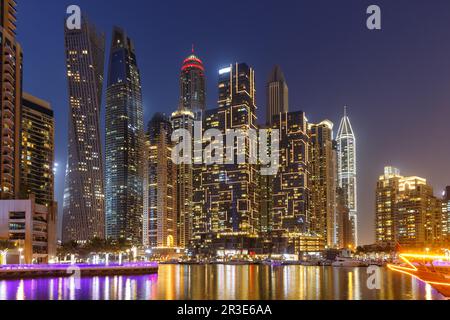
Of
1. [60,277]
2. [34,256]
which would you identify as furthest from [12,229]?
[60,277]

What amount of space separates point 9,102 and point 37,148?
56.8 meters

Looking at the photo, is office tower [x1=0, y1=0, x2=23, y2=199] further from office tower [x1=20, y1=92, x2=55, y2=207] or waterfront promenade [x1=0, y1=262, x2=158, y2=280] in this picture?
office tower [x1=20, y1=92, x2=55, y2=207]

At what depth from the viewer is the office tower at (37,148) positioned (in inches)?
6388

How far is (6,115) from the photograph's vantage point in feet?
372

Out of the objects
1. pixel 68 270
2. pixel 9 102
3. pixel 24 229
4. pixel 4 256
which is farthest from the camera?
pixel 9 102

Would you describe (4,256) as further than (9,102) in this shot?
No

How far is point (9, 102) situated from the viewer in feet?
374

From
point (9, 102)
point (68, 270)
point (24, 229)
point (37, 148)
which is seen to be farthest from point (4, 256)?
point (37, 148)

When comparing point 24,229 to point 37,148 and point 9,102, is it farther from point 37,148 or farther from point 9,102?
point 37,148

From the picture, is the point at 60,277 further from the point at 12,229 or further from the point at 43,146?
the point at 43,146

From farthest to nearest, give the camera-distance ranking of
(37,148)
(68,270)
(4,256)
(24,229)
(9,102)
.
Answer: (37,148)
(9,102)
(24,229)
(4,256)
(68,270)

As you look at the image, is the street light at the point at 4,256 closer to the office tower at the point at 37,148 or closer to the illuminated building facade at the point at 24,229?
the illuminated building facade at the point at 24,229

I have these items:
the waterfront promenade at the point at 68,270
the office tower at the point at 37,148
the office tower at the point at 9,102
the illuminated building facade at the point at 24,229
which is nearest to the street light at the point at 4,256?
the illuminated building facade at the point at 24,229
